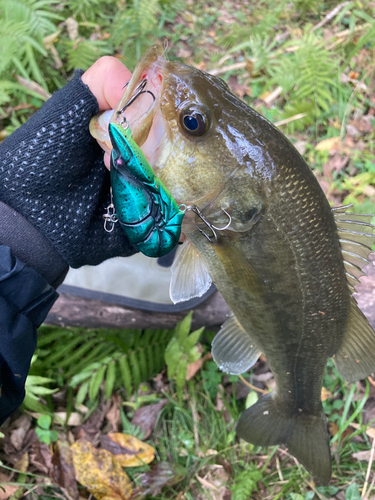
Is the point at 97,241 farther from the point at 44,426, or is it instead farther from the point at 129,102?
the point at 44,426

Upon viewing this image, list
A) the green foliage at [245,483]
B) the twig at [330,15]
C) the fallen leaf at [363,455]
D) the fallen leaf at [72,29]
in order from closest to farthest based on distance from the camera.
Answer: the green foliage at [245,483] → the fallen leaf at [363,455] → the fallen leaf at [72,29] → the twig at [330,15]

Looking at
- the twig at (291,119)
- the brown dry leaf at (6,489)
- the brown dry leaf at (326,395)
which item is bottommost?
the brown dry leaf at (6,489)

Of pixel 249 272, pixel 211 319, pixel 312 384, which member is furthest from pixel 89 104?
pixel 312 384

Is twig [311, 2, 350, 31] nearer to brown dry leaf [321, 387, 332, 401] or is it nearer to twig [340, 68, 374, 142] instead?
twig [340, 68, 374, 142]

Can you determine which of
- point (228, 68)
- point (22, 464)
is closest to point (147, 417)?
point (22, 464)

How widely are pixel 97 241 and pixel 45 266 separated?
296mm

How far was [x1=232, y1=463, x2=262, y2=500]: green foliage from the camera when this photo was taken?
2.22 m

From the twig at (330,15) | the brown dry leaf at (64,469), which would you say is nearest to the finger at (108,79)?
the brown dry leaf at (64,469)

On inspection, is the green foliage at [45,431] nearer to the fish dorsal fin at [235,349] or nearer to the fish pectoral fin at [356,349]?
the fish dorsal fin at [235,349]

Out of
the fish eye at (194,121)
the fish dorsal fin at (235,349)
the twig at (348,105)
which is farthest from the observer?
the twig at (348,105)

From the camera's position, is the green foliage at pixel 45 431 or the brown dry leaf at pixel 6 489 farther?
the green foliage at pixel 45 431

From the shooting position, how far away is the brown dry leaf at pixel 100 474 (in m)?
2.29

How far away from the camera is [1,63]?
3127 mm

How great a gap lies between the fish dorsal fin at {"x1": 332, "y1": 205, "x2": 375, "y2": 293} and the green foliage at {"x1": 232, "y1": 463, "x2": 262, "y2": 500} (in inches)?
63.8
